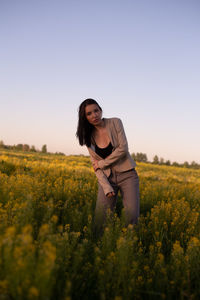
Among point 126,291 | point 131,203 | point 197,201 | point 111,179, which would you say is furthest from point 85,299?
point 197,201

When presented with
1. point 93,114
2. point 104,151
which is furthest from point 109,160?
point 93,114

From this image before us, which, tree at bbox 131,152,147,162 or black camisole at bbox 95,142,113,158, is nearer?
black camisole at bbox 95,142,113,158

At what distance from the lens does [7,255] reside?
1.28 metres

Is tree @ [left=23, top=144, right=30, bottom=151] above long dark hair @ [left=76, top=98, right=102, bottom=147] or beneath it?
above

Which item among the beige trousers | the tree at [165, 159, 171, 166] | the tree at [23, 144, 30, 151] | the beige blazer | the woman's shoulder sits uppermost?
the tree at [23, 144, 30, 151]

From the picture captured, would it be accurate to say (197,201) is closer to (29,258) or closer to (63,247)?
(63,247)

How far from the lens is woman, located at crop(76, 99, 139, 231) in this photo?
3.23 metres

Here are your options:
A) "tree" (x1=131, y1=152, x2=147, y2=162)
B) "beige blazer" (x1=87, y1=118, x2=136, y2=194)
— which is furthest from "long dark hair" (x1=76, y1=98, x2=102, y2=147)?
"tree" (x1=131, y1=152, x2=147, y2=162)

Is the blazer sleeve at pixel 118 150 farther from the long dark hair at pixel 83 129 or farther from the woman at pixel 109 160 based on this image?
the long dark hair at pixel 83 129

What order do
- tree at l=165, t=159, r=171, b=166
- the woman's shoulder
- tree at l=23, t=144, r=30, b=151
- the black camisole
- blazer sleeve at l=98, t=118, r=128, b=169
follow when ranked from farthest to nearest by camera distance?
tree at l=165, t=159, r=171, b=166
tree at l=23, t=144, r=30, b=151
the black camisole
the woman's shoulder
blazer sleeve at l=98, t=118, r=128, b=169

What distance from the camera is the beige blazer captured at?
328 cm

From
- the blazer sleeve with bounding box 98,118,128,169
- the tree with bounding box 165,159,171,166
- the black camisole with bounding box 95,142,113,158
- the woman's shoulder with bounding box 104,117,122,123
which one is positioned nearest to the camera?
the blazer sleeve with bounding box 98,118,128,169

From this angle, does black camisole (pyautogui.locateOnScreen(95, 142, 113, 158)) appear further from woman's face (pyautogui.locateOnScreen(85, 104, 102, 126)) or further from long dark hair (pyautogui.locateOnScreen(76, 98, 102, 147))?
woman's face (pyautogui.locateOnScreen(85, 104, 102, 126))

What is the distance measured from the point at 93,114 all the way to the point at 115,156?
0.70 m
